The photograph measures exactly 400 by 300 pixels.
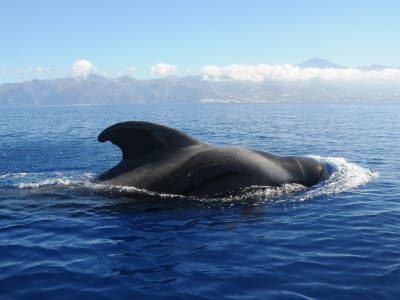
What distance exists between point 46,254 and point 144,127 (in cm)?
635

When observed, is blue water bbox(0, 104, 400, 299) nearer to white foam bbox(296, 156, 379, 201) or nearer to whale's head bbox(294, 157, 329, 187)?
white foam bbox(296, 156, 379, 201)

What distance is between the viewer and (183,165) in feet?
51.4

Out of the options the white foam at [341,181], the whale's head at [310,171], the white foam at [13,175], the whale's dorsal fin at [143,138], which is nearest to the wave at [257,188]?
the white foam at [341,181]

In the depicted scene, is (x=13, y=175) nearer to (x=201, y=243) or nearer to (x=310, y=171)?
(x=310, y=171)

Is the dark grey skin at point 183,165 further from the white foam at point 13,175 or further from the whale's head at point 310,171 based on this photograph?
the white foam at point 13,175

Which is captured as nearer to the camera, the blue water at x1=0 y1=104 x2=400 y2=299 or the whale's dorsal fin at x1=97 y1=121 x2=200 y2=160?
the blue water at x1=0 y1=104 x2=400 y2=299

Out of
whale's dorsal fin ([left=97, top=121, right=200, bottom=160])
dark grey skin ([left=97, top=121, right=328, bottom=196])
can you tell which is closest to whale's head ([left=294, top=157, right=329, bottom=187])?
dark grey skin ([left=97, top=121, right=328, bottom=196])

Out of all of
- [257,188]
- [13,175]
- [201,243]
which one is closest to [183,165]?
[257,188]

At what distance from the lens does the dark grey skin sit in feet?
51.0

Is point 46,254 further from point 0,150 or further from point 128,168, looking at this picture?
point 0,150

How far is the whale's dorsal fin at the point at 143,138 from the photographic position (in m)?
15.9

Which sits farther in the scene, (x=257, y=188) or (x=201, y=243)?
(x=257, y=188)

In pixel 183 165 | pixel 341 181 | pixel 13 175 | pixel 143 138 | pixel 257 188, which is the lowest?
pixel 13 175

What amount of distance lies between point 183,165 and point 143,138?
5.66 feet
